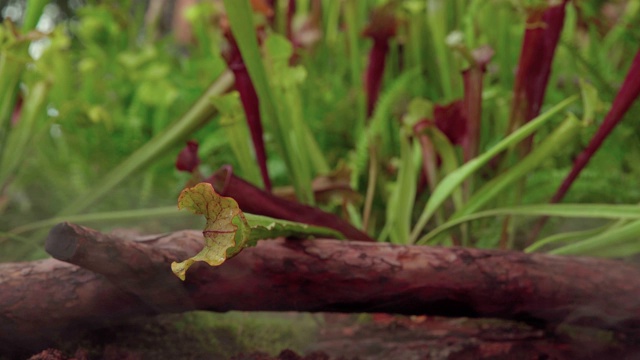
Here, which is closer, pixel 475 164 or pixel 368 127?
pixel 475 164

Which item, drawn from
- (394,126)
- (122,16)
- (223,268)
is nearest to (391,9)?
(394,126)

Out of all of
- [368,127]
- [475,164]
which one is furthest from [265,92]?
[368,127]

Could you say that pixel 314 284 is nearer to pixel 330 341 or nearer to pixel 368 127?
pixel 330 341

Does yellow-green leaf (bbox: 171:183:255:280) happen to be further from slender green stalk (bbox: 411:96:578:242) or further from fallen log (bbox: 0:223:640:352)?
slender green stalk (bbox: 411:96:578:242)

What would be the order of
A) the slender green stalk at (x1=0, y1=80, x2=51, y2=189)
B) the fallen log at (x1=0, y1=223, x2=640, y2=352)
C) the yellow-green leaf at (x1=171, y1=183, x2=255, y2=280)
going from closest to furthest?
1. the yellow-green leaf at (x1=171, y1=183, x2=255, y2=280)
2. the fallen log at (x1=0, y1=223, x2=640, y2=352)
3. the slender green stalk at (x1=0, y1=80, x2=51, y2=189)

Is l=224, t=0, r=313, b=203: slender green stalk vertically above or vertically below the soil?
above

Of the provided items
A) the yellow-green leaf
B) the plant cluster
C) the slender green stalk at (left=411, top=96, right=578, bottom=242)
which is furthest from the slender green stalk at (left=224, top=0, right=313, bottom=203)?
the yellow-green leaf

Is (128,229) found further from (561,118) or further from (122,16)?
(122,16)

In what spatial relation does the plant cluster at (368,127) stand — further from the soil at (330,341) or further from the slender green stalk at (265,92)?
the soil at (330,341)

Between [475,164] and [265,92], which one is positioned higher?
[265,92]
